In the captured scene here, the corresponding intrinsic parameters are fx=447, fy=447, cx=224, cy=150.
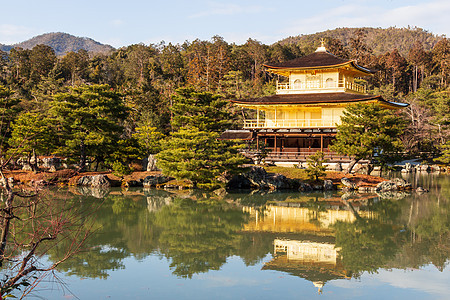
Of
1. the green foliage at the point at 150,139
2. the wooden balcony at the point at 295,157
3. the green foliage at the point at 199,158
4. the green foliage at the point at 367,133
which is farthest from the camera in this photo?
the green foliage at the point at 150,139

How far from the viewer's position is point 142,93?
37.8m

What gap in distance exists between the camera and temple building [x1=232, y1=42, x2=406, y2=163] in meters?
28.3

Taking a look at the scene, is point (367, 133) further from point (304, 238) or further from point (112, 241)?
point (112, 241)

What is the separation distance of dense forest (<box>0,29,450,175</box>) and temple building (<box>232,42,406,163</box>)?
16.5 feet

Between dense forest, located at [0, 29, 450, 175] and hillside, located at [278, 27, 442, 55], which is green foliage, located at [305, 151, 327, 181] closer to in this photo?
dense forest, located at [0, 29, 450, 175]

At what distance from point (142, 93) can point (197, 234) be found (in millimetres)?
26417

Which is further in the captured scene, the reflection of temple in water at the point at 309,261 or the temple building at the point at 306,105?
the temple building at the point at 306,105

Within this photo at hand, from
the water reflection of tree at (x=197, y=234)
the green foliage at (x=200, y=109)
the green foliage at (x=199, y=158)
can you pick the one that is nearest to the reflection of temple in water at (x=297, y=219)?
the water reflection of tree at (x=197, y=234)

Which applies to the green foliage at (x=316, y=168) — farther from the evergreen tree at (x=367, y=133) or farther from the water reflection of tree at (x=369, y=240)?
the water reflection of tree at (x=369, y=240)

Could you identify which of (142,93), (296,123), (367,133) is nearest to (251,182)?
(367,133)

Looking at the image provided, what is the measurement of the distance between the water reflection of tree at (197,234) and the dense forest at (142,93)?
432cm

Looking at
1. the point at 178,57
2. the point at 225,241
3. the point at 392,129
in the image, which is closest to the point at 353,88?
the point at 392,129

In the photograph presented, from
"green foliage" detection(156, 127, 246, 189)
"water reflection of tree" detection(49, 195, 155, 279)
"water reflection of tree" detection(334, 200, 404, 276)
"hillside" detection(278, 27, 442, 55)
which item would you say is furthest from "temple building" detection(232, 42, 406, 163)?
"hillside" detection(278, 27, 442, 55)

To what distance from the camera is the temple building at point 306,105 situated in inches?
1114
